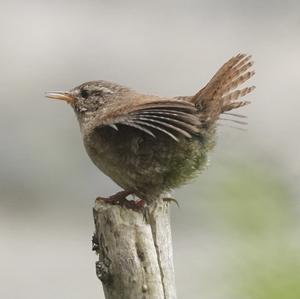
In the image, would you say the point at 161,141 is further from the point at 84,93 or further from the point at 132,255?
the point at 84,93

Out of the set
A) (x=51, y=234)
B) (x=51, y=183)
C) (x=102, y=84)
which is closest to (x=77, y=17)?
(x=51, y=183)

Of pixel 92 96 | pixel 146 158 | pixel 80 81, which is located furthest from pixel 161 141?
pixel 80 81

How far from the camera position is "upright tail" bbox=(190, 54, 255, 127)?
12.2ft

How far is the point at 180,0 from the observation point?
10.5 metres

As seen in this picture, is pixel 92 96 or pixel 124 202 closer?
pixel 124 202

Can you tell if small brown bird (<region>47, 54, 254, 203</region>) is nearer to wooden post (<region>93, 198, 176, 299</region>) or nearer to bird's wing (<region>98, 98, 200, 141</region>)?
bird's wing (<region>98, 98, 200, 141</region>)

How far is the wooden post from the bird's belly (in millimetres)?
413

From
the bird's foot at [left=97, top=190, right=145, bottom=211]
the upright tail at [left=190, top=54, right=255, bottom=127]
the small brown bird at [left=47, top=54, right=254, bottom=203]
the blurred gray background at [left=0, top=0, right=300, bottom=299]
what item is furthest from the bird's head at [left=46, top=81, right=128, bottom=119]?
the blurred gray background at [left=0, top=0, right=300, bottom=299]

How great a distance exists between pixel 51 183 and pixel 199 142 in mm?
4688

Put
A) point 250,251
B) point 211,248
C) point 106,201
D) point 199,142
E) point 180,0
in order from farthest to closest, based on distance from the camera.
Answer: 1. point 180,0
2. point 199,142
3. point 106,201
4. point 211,248
5. point 250,251

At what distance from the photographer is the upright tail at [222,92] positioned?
3732 millimetres

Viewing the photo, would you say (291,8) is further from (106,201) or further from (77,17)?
(106,201)

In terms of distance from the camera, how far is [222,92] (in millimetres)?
3779

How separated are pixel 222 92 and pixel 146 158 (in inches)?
14.4
